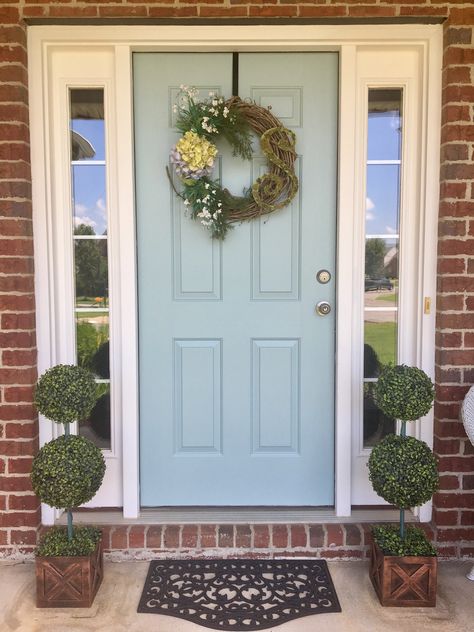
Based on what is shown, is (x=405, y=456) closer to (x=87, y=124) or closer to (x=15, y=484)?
(x=15, y=484)

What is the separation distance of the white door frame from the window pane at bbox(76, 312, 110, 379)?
0.19 ft

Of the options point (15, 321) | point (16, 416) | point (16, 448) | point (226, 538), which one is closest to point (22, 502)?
point (16, 448)

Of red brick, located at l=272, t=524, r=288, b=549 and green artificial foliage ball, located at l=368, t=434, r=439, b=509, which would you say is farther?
red brick, located at l=272, t=524, r=288, b=549

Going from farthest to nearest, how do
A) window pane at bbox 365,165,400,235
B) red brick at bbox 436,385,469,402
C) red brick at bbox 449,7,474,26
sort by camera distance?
window pane at bbox 365,165,400,235
red brick at bbox 436,385,469,402
red brick at bbox 449,7,474,26

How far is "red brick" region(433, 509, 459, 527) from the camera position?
237 centimetres

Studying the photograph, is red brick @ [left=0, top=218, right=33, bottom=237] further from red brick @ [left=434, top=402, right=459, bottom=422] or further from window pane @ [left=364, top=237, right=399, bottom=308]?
red brick @ [left=434, top=402, right=459, bottom=422]

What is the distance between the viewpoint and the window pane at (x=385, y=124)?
242 cm

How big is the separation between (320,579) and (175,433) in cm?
90

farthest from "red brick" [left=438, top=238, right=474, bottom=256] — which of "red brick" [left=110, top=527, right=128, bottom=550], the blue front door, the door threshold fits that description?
"red brick" [left=110, top=527, right=128, bottom=550]

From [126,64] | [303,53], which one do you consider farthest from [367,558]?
[126,64]

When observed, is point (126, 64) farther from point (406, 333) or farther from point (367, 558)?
point (367, 558)

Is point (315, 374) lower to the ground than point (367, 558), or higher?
higher

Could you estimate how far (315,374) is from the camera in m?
2.50

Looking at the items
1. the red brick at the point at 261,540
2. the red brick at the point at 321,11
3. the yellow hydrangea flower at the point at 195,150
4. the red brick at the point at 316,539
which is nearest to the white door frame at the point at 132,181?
the red brick at the point at 321,11
